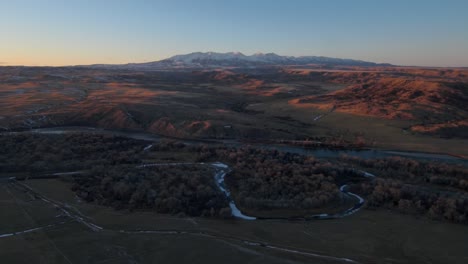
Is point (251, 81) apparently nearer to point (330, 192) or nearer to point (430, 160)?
point (430, 160)

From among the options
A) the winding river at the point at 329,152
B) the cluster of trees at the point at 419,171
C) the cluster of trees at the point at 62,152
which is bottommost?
the winding river at the point at 329,152

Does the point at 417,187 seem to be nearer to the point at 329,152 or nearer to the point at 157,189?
the point at 329,152

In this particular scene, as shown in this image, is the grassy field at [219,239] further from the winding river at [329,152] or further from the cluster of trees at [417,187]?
the winding river at [329,152]

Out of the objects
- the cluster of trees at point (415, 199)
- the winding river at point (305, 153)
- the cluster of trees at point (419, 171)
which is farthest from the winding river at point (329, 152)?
the cluster of trees at point (415, 199)

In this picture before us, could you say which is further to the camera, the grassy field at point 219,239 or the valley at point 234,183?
the valley at point 234,183

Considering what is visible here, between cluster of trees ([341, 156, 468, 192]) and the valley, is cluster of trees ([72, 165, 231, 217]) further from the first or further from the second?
cluster of trees ([341, 156, 468, 192])

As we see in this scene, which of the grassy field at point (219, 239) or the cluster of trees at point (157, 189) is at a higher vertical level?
the cluster of trees at point (157, 189)

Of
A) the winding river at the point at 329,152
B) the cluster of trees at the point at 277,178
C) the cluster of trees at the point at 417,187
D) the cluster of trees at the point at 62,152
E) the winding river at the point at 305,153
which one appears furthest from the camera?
the winding river at the point at 329,152

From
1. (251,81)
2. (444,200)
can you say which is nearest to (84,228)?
(444,200)
